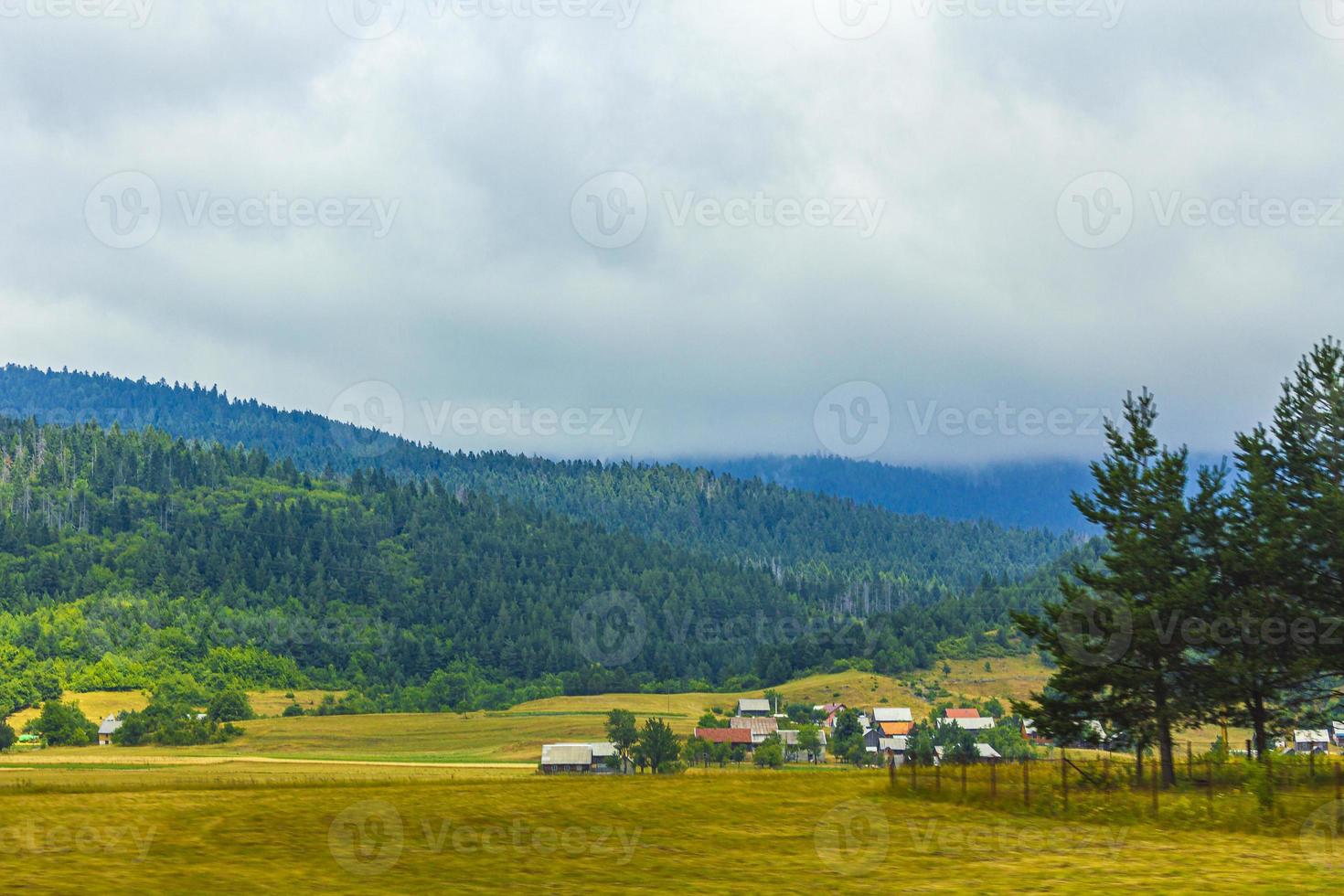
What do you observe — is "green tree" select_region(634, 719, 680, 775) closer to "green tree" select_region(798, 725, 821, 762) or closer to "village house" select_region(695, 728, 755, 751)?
"village house" select_region(695, 728, 755, 751)

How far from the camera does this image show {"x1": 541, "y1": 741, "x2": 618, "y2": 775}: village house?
157500 millimetres

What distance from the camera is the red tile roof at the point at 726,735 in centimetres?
18825

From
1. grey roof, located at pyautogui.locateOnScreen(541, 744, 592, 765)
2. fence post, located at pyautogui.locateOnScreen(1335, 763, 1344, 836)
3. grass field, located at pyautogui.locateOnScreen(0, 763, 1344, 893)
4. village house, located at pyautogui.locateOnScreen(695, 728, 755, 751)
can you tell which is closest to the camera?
grass field, located at pyautogui.locateOnScreen(0, 763, 1344, 893)

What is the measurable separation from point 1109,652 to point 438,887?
3819 cm

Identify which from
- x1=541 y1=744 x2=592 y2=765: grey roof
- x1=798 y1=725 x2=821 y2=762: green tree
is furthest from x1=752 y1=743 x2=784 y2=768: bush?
x1=541 y1=744 x2=592 y2=765: grey roof

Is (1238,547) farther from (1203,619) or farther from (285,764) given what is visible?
(285,764)

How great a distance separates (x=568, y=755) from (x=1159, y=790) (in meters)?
120

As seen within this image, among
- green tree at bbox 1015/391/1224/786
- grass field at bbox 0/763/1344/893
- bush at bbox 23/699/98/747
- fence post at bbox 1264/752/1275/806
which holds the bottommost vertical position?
bush at bbox 23/699/98/747

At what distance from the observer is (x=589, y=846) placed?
1435 inches

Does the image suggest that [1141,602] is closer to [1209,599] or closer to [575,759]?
[1209,599]

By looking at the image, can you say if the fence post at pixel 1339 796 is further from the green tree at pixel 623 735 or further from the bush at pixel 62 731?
the bush at pixel 62 731

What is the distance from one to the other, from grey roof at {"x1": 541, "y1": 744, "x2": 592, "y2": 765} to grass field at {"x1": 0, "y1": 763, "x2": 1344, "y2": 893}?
112m

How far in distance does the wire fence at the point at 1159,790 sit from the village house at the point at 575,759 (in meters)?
107

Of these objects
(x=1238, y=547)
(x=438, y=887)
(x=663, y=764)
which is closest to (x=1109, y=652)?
(x=1238, y=547)
